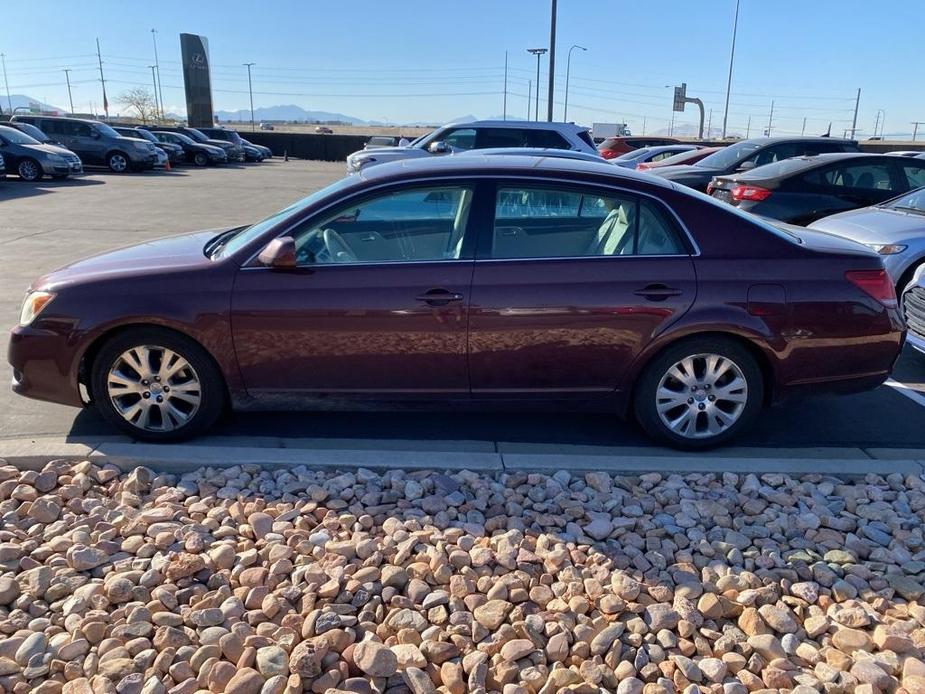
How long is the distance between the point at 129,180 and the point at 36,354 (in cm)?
2138

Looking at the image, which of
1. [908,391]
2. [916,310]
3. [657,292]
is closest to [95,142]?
[657,292]

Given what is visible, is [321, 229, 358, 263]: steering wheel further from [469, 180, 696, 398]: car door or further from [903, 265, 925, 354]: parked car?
[903, 265, 925, 354]: parked car

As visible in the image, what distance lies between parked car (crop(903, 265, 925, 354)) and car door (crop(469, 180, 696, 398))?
104 inches

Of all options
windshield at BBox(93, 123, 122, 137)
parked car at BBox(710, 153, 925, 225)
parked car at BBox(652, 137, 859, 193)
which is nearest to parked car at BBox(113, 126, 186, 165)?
windshield at BBox(93, 123, 122, 137)

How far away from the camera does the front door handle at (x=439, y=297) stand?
4012 millimetres

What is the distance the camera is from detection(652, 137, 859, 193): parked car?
1283 cm

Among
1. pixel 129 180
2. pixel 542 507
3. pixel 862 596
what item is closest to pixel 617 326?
pixel 542 507

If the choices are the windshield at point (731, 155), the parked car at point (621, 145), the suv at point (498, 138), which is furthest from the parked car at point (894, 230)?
the parked car at point (621, 145)

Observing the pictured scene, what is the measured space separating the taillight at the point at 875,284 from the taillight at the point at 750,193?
5338 millimetres

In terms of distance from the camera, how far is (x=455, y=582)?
9.81 ft

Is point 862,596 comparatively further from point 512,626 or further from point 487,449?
point 487,449

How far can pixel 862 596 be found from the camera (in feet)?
9.87

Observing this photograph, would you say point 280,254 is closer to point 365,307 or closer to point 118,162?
point 365,307

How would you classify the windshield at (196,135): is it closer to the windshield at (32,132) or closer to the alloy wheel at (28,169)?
the windshield at (32,132)
